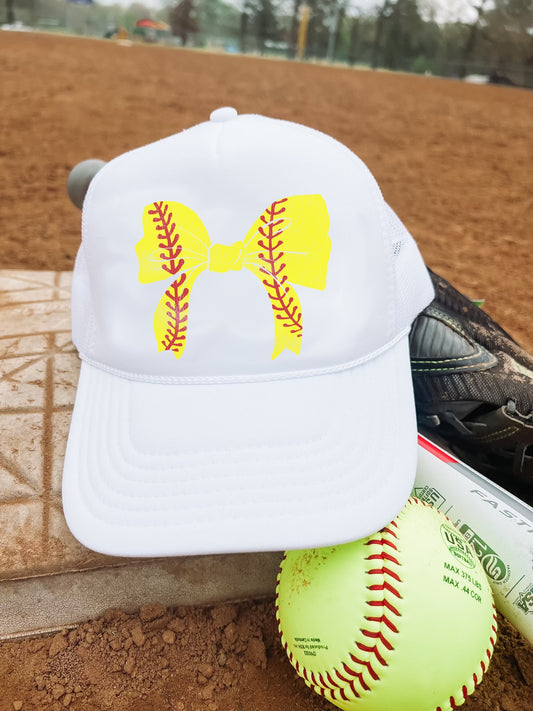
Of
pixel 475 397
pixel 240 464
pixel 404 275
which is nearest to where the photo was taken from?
pixel 240 464

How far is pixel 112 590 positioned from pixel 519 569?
92 cm

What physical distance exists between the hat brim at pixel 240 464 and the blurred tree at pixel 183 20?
3705cm

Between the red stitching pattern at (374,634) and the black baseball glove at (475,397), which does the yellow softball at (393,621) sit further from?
the black baseball glove at (475,397)

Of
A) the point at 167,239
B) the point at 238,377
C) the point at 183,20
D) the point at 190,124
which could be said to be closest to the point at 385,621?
the point at 238,377

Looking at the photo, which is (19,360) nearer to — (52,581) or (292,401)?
(52,581)

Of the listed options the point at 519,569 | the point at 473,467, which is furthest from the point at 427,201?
the point at 519,569

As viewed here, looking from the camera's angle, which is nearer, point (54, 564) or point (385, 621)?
point (385, 621)

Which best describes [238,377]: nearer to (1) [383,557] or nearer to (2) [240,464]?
(2) [240,464]

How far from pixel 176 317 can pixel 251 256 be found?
186 mm

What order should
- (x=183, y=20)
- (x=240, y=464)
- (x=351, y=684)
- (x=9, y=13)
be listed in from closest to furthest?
1. (x=240, y=464)
2. (x=351, y=684)
3. (x=9, y=13)
4. (x=183, y=20)

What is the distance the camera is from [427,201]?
454 centimetres

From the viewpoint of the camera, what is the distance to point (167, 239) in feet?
3.85

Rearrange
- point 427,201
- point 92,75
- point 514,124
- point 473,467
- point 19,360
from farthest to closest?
1. point 92,75
2. point 514,124
3. point 427,201
4. point 19,360
5. point 473,467

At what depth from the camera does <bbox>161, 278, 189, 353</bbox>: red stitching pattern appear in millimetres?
1124
